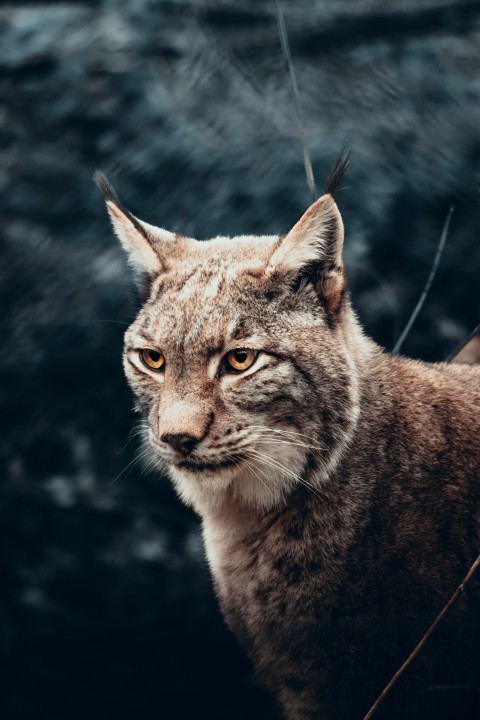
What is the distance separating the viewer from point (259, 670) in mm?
3795

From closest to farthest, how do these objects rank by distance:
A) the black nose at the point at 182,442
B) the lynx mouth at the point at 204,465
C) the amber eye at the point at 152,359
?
the black nose at the point at 182,442, the lynx mouth at the point at 204,465, the amber eye at the point at 152,359

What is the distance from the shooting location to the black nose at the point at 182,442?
10.8ft

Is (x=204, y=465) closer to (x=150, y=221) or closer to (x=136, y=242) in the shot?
(x=136, y=242)

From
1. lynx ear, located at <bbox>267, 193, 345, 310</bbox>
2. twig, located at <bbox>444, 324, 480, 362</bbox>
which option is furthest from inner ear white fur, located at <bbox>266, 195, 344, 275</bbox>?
twig, located at <bbox>444, 324, 480, 362</bbox>

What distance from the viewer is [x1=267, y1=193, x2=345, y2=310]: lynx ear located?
11.2ft

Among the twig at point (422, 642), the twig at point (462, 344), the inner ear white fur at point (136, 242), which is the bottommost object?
the twig at point (422, 642)

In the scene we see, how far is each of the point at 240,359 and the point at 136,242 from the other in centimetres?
79

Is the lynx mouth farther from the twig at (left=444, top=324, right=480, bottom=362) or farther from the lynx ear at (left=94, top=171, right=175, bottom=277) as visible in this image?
the twig at (left=444, top=324, right=480, bottom=362)

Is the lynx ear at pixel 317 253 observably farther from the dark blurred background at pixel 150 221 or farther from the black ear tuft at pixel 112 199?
the dark blurred background at pixel 150 221

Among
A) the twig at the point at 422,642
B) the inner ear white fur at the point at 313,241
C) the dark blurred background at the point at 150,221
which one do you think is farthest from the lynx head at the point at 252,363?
the dark blurred background at the point at 150,221

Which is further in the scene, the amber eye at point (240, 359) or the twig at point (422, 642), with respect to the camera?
the amber eye at point (240, 359)

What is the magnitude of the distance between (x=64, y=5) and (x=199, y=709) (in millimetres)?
5554

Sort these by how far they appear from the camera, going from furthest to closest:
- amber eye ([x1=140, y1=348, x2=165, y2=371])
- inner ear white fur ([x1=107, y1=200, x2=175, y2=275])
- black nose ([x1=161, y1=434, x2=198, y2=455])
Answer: inner ear white fur ([x1=107, y1=200, x2=175, y2=275]) → amber eye ([x1=140, y1=348, x2=165, y2=371]) → black nose ([x1=161, y1=434, x2=198, y2=455])

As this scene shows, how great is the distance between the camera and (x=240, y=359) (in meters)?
3.44
